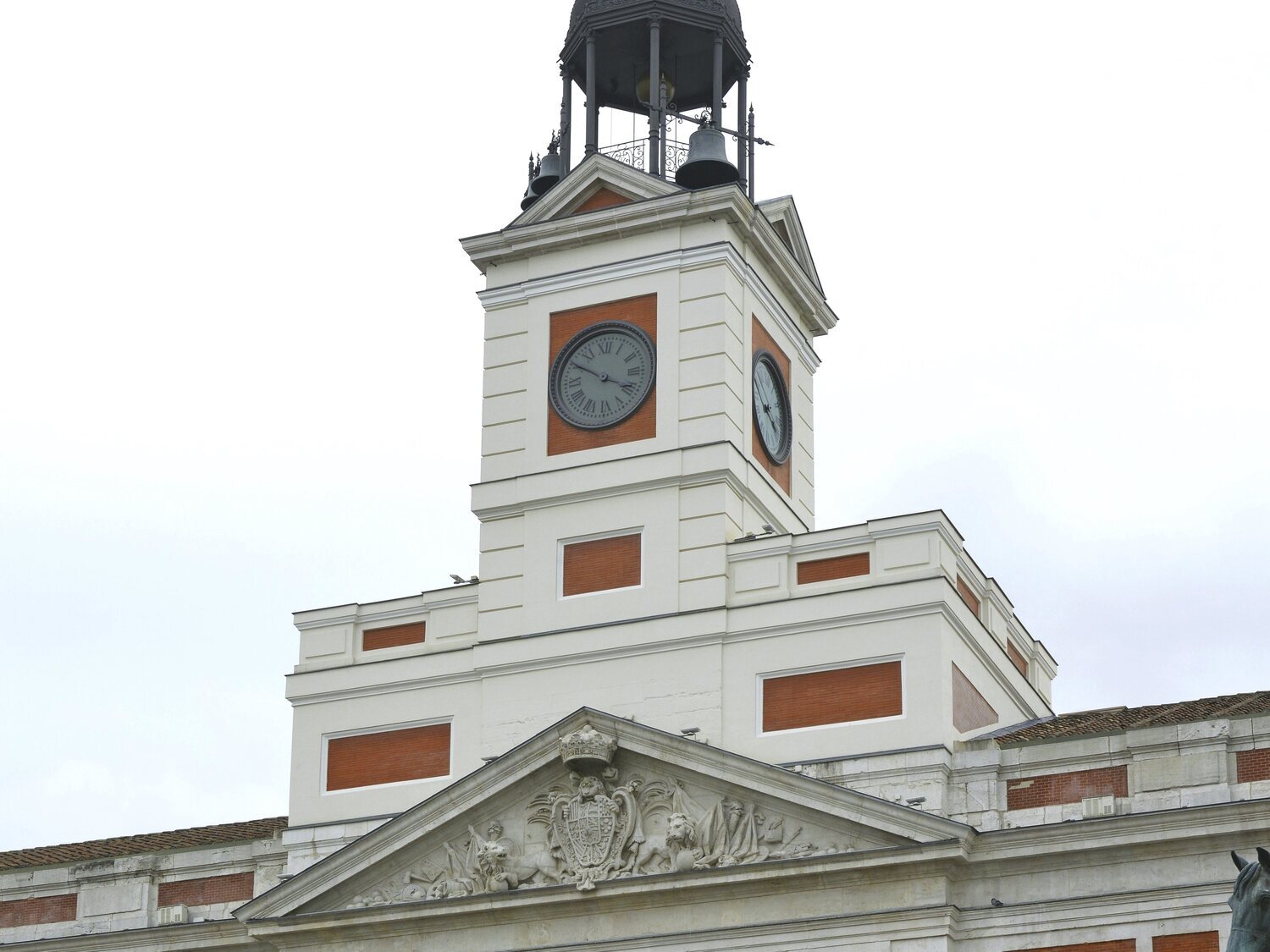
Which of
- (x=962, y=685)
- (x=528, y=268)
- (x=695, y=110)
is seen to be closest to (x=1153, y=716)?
(x=962, y=685)

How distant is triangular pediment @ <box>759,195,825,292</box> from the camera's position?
135 feet

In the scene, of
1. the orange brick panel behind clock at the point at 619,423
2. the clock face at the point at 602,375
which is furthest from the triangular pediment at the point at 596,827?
the clock face at the point at 602,375

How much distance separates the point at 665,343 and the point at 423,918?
32.7 ft

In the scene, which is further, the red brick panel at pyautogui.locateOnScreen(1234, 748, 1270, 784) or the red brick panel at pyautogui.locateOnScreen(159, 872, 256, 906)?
the red brick panel at pyautogui.locateOnScreen(159, 872, 256, 906)

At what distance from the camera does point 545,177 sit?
42.7 meters

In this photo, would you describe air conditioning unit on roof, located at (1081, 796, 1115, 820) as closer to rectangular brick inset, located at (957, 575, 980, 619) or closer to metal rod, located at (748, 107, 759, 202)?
rectangular brick inset, located at (957, 575, 980, 619)

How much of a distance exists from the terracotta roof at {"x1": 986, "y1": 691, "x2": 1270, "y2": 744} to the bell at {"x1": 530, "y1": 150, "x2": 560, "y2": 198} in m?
12.7

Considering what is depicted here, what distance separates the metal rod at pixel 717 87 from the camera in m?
42.1

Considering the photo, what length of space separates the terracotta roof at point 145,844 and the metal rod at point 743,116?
13.7 metres

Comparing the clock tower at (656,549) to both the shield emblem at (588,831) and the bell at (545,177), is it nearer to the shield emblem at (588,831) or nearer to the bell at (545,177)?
the bell at (545,177)

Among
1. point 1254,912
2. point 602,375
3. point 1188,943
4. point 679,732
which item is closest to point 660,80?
point 602,375

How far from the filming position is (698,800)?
35000 millimetres

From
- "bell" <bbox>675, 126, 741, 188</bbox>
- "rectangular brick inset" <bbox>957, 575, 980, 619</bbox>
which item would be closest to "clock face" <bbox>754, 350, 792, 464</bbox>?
"bell" <bbox>675, 126, 741, 188</bbox>

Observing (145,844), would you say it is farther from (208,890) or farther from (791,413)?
(791,413)
